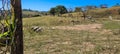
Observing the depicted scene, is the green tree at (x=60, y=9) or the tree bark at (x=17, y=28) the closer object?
the tree bark at (x=17, y=28)

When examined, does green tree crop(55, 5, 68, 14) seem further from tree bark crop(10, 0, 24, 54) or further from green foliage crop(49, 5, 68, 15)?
tree bark crop(10, 0, 24, 54)

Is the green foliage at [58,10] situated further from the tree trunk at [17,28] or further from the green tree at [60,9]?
the tree trunk at [17,28]

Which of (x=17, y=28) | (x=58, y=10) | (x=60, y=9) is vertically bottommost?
(x=58, y=10)

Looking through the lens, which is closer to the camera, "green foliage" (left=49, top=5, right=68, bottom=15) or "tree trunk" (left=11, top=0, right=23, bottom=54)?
"tree trunk" (left=11, top=0, right=23, bottom=54)

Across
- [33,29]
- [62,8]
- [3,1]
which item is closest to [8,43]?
[3,1]

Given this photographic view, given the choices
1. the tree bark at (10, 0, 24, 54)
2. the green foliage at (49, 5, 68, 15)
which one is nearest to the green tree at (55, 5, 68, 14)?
the green foliage at (49, 5, 68, 15)

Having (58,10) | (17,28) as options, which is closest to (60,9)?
(58,10)

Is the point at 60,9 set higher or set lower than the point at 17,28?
lower

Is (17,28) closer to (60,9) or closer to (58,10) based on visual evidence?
(58,10)

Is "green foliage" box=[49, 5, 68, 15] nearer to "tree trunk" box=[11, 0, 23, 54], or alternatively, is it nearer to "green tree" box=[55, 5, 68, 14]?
"green tree" box=[55, 5, 68, 14]

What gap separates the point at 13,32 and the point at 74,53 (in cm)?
530

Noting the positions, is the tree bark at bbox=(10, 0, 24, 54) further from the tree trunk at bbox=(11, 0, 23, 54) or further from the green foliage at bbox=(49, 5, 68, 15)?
the green foliage at bbox=(49, 5, 68, 15)

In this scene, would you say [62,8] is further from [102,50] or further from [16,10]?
[16,10]

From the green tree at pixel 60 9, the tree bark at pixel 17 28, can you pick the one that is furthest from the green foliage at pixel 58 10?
the tree bark at pixel 17 28
